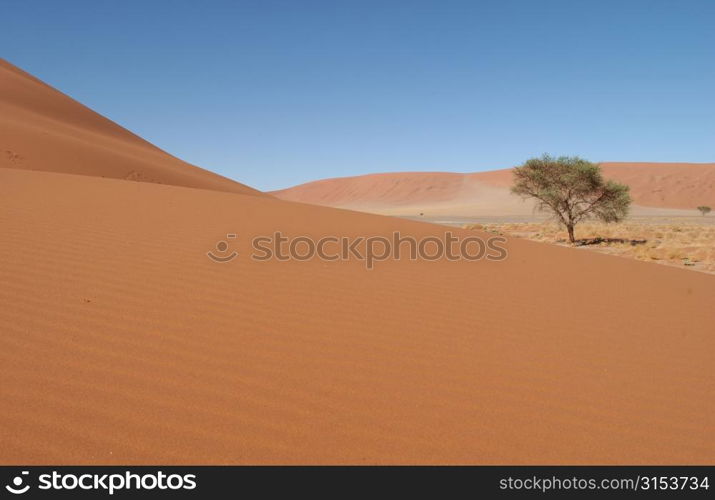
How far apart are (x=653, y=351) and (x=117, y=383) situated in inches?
156

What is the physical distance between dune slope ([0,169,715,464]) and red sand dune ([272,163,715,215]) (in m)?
74.6

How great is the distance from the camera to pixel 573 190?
81.2 feet

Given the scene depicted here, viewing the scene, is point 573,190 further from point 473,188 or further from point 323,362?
point 473,188

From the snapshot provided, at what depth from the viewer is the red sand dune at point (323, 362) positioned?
243 centimetres

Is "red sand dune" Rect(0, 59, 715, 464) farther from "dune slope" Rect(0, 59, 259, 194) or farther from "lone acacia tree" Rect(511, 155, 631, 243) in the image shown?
"lone acacia tree" Rect(511, 155, 631, 243)

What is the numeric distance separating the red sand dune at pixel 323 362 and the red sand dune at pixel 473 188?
7469 cm

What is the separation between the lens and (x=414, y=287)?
557cm

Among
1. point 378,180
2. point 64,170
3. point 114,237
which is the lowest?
point 114,237

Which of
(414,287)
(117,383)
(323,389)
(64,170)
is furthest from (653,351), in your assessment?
(64,170)

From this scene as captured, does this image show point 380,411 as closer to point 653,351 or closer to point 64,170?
point 653,351

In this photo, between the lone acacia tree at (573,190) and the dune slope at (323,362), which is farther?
the lone acacia tree at (573,190)

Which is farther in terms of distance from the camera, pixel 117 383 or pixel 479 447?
pixel 117 383
